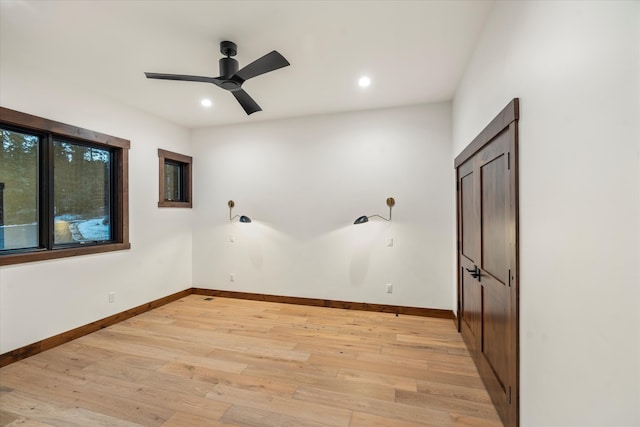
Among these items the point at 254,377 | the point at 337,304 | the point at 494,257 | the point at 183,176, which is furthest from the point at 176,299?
the point at 494,257

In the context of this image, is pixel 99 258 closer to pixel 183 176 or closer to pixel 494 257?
pixel 183 176

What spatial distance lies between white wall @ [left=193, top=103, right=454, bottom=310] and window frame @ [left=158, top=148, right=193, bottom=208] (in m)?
0.13

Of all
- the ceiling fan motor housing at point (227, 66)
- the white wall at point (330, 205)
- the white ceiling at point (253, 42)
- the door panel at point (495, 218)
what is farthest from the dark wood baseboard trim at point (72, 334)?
the door panel at point (495, 218)

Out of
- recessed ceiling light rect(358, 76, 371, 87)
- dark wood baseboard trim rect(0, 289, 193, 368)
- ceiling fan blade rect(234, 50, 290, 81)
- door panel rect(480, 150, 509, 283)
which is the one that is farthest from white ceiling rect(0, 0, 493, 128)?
dark wood baseboard trim rect(0, 289, 193, 368)

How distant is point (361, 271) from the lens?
13.1 ft

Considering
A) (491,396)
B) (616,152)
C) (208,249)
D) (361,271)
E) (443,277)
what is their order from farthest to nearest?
(208,249), (361,271), (443,277), (491,396), (616,152)

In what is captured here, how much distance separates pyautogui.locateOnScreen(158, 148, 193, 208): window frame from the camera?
4.19 meters

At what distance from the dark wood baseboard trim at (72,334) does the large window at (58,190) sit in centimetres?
82

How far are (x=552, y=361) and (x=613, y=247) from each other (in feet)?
2.13

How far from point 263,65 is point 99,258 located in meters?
2.95

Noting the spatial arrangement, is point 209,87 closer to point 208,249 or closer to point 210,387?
point 208,249


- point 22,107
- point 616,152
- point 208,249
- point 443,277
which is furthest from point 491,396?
point 22,107

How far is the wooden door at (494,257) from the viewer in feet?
5.34

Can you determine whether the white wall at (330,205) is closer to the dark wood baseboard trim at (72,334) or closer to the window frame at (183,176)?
the window frame at (183,176)
